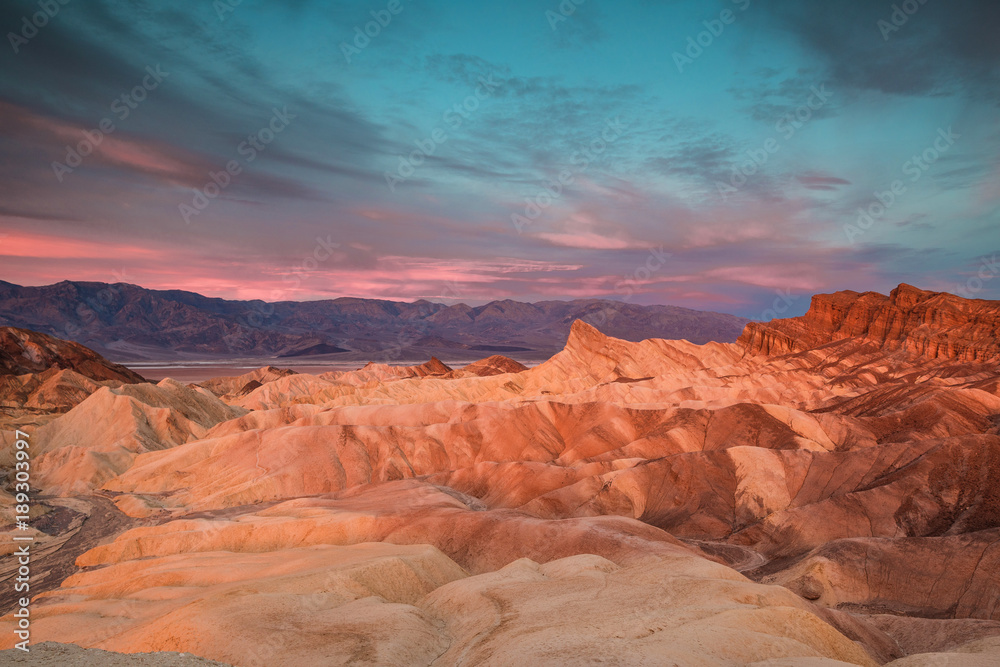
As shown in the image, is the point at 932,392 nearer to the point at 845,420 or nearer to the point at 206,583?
the point at 845,420

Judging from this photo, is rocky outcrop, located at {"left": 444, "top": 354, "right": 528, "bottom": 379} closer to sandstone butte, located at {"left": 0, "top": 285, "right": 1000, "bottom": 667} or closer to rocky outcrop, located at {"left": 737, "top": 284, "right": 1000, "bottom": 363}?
sandstone butte, located at {"left": 0, "top": 285, "right": 1000, "bottom": 667}

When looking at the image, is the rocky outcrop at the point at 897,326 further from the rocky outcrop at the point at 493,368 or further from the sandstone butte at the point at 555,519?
the rocky outcrop at the point at 493,368

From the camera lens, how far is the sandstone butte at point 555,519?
19453 millimetres

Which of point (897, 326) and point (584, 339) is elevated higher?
point (897, 326)

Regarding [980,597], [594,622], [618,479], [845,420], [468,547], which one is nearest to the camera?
[594,622]

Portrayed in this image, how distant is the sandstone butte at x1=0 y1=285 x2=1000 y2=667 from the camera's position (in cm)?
1945

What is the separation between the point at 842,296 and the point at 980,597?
90527 mm

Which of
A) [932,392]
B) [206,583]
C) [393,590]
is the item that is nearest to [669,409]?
[932,392]

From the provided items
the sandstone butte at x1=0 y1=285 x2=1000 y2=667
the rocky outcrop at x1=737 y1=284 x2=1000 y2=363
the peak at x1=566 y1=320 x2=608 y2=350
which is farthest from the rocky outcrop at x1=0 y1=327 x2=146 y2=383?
the rocky outcrop at x1=737 y1=284 x2=1000 y2=363

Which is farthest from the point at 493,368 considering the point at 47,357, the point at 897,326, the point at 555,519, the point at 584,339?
the point at 555,519

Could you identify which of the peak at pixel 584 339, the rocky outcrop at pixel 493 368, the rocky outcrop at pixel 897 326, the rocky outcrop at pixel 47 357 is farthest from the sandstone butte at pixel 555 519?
the rocky outcrop at pixel 493 368

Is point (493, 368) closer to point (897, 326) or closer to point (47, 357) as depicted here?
point (897, 326)

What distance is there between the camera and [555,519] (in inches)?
1580

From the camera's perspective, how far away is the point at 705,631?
17516 mm
